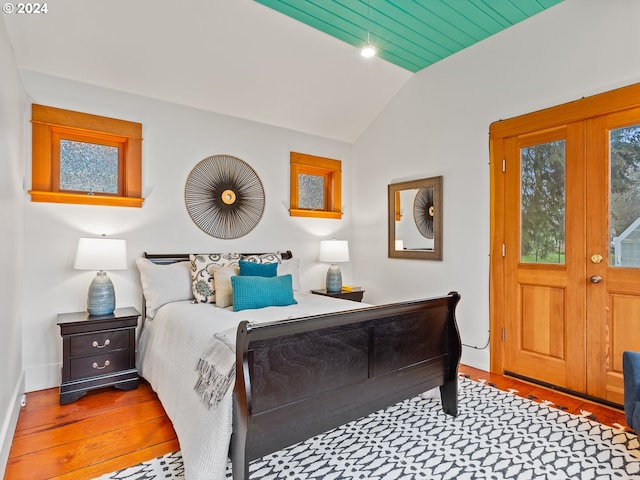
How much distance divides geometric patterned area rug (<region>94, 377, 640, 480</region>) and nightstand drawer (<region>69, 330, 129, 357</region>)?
3.97 feet

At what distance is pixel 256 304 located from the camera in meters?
2.83

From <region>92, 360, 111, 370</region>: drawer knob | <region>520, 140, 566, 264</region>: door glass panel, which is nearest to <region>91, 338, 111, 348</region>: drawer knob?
<region>92, 360, 111, 370</region>: drawer knob

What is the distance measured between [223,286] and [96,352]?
3.49 feet

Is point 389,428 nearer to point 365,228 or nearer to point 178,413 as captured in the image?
point 178,413

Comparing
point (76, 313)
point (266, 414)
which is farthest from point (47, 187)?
point (266, 414)

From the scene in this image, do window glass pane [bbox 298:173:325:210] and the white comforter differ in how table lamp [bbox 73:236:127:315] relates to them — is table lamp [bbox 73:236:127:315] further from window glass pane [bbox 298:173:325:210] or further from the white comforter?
window glass pane [bbox 298:173:325:210]

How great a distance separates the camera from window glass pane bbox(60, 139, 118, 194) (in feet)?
10.4

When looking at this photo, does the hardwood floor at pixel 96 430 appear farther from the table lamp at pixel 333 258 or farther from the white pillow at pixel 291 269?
the table lamp at pixel 333 258

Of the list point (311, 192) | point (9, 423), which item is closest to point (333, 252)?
point (311, 192)

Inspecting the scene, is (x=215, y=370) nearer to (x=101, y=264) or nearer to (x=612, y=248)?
(x=101, y=264)

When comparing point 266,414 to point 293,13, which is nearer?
point 266,414

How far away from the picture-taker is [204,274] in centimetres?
324

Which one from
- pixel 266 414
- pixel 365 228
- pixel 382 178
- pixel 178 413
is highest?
pixel 382 178

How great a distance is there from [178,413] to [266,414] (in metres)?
0.75
